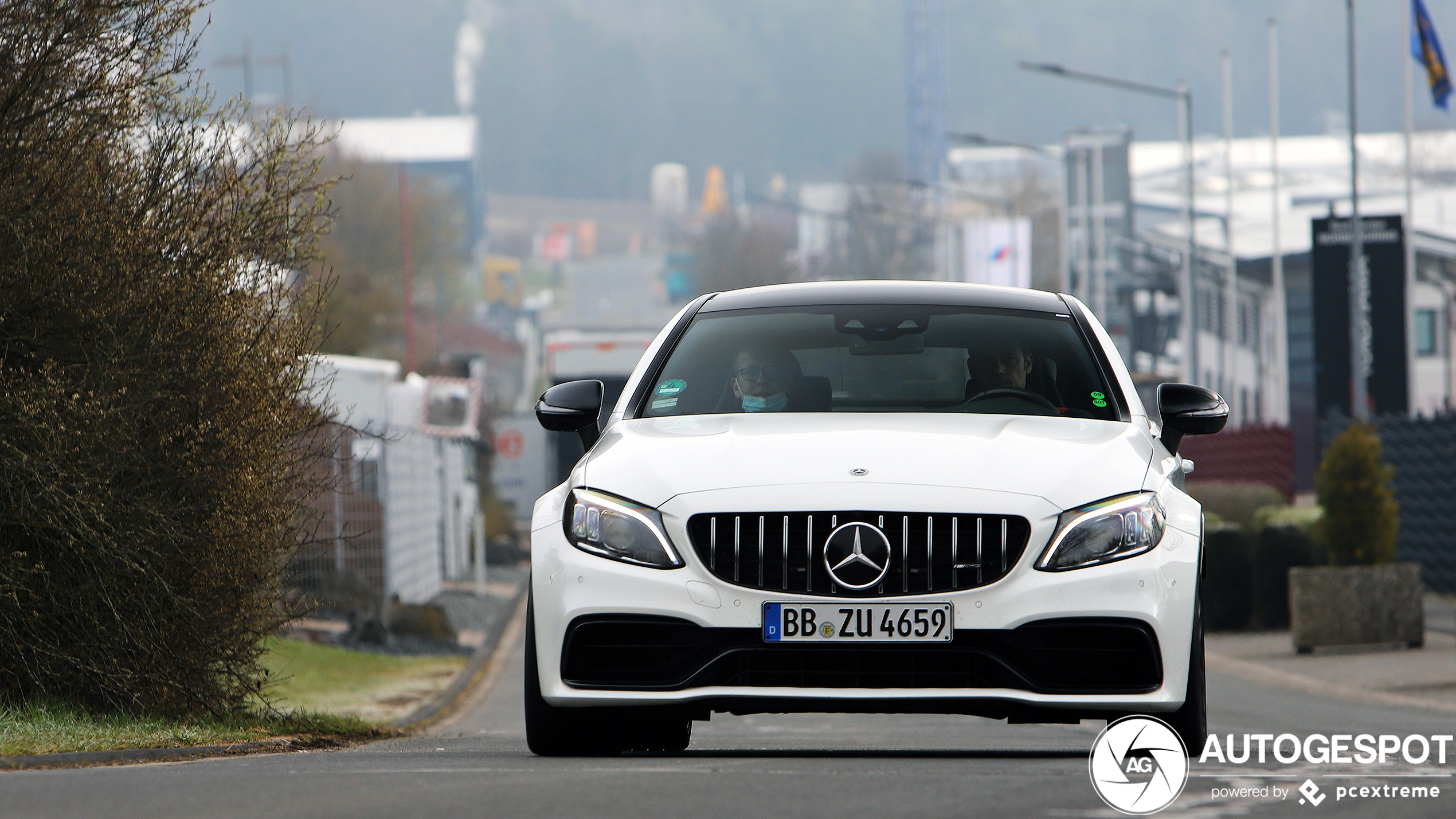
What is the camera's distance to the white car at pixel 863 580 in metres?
6.24

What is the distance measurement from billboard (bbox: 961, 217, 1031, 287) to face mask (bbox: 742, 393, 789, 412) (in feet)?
229

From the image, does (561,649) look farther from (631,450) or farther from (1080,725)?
(1080,725)

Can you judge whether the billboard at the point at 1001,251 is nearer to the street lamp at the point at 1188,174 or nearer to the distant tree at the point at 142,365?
the street lamp at the point at 1188,174

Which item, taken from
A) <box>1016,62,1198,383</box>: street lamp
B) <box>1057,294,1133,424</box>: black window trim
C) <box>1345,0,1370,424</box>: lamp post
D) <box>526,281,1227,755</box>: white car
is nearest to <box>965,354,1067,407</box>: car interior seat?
<box>1057,294,1133,424</box>: black window trim

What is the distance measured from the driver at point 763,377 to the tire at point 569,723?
1133mm

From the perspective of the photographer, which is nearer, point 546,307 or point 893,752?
point 893,752

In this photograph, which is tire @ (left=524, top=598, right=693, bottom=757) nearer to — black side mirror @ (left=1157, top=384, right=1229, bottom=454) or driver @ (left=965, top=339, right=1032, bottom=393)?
driver @ (left=965, top=339, right=1032, bottom=393)

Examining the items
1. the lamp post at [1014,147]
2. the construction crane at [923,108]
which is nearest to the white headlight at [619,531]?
the lamp post at [1014,147]

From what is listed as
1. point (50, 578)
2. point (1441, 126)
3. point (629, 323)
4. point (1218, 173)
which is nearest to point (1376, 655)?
point (50, 578)

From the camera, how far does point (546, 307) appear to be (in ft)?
643

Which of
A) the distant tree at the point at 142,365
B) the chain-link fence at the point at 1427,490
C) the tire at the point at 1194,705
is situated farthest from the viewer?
the chain-link fence at the point at 1427,490

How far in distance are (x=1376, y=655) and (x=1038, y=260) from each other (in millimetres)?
124171

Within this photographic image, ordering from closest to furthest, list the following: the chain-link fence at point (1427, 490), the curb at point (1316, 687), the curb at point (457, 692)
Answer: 1. the curb at point (457, 692)
2. the curb at point (1316, 687)
3. the chain-link fence at point (1427, 490)

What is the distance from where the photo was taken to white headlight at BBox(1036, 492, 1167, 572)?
20.6 ft
